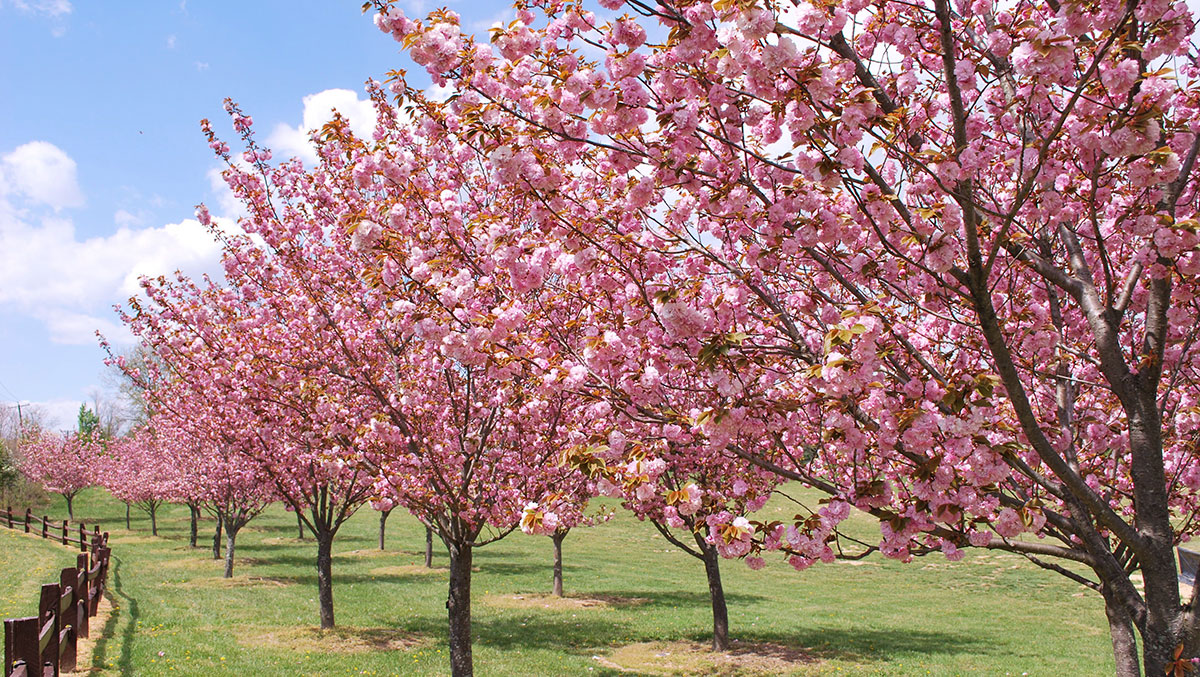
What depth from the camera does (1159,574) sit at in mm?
3832

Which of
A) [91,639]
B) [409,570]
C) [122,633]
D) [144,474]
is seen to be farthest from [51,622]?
[144,474]

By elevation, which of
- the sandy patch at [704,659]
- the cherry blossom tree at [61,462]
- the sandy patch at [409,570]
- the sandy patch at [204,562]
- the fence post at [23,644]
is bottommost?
the sandy patch at [409,570]

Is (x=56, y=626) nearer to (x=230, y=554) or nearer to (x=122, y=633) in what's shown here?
(x=122, y=633)

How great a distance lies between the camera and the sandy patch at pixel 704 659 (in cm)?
1358

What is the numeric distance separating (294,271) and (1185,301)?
8044 millimetres

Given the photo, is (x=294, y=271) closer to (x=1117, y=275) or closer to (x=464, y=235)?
(x=464, y=235)

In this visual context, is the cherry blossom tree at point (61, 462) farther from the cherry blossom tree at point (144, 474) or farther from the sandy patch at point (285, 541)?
the sandy patch at point (285, 541)

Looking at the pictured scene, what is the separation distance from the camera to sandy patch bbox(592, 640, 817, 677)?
13.6 meters

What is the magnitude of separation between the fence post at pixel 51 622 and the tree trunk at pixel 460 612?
168 inches

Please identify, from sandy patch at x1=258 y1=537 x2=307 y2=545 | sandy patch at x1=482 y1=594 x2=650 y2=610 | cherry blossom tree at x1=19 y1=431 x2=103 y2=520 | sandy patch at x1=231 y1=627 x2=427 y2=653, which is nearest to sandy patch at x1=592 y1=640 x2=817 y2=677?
sandy patch at x1=231 y1=627 x2=427 y2=653

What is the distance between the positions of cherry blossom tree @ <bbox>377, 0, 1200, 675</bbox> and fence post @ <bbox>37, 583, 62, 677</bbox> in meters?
7.97

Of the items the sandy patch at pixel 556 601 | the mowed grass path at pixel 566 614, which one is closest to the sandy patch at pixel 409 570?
the mowed grass path at pixel 566 614

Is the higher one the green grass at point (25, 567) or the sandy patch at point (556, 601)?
the green grass at point (25, 567)

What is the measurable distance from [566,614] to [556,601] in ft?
6.46
